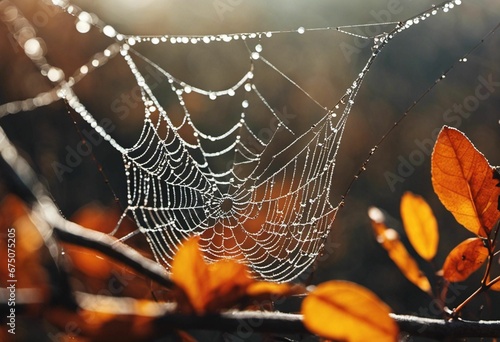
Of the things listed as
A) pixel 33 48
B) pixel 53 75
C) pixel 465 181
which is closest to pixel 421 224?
pixel 465 181

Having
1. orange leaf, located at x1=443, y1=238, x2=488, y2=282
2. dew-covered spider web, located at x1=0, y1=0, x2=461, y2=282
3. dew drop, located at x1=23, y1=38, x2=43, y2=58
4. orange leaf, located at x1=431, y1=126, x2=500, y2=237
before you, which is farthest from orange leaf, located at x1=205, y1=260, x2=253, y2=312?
dew drop, located at x1=23, y1=38, x2=43, y2=58

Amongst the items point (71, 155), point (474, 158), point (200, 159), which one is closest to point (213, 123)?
point (200, 159)

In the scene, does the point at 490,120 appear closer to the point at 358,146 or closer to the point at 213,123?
the point at 358,146

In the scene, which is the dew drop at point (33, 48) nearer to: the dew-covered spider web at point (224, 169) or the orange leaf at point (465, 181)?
the dew-covered spider web at point (224, 169)

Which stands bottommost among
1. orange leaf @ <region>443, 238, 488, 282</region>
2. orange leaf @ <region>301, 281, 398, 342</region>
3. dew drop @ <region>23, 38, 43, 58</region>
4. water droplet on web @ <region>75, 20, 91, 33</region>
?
orange leaf @ <region>443, 238, 488, 282</region>

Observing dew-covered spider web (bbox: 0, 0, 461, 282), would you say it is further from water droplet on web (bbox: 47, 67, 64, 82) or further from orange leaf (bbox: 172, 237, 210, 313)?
orange leaf (bbox: 172, 237, 210, 313)

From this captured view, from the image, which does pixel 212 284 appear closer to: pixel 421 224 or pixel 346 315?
pixel 346 315

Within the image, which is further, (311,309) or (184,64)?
(184,64)
